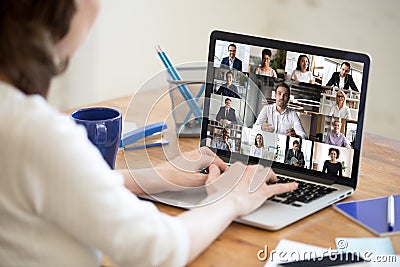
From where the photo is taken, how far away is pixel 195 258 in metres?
1.00

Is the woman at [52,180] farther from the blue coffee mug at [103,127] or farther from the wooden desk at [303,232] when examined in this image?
A: the blue coffee mug at [103,127]

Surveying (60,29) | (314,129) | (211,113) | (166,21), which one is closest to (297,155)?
(314,129)

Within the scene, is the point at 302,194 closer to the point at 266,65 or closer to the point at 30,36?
the point at 266,65

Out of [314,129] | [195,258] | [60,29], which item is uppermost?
[60,29]

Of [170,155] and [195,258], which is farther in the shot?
[170,155]

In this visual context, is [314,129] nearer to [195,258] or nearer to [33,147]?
[195,258]

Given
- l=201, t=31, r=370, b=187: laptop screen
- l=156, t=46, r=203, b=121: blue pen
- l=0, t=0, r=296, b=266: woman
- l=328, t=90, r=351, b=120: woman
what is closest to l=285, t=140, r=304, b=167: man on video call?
l=201, t=31, r=370, b=187: laptop screen

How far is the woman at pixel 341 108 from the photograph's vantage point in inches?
49.4

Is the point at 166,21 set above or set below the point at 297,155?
above

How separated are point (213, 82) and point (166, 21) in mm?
1428

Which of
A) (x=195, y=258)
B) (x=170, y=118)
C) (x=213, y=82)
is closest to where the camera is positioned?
(x=195, y=258)

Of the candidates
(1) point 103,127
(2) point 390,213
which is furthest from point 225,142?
(2) point 390,213

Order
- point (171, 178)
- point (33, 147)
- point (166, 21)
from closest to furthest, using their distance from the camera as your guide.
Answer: point (33, 147), point (171, 178), point (166, 21)

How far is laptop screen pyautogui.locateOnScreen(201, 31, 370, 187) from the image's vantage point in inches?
49.4
